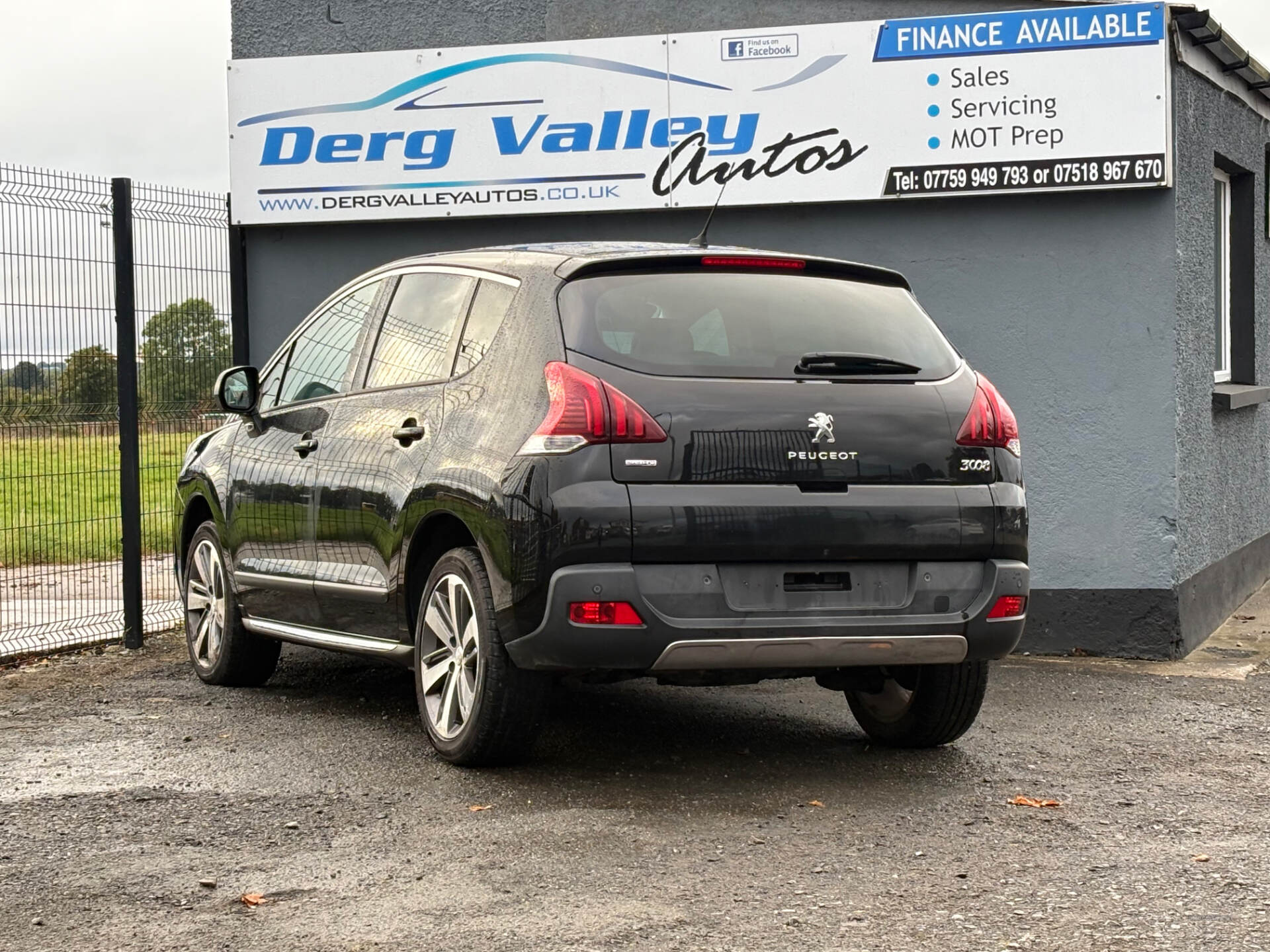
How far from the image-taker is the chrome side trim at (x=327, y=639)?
21.9 feet

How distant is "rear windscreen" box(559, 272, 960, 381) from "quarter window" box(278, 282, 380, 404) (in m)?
1.62

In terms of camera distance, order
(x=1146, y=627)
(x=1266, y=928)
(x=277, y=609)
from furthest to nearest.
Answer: (x=1146, y=627), (x=277, y=609), (x=1266, y=928)

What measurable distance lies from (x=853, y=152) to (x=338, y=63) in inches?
123

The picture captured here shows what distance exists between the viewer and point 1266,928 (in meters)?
4.37

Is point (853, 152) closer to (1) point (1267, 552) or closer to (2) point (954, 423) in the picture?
(2) point (954, 423)

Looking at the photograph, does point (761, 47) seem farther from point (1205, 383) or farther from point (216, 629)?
point (216, 629)

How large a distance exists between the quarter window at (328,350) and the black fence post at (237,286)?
303 cm

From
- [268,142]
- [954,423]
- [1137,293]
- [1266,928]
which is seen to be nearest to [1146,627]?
[1137,293]

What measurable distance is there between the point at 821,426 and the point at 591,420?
765mm

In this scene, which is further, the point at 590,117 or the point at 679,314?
the point at 590,117

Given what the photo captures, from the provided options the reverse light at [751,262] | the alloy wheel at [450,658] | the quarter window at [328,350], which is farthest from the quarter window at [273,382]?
the reverse light at [751,262]

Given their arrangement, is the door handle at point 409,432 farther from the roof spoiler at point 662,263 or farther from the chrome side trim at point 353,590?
the roof spoiler at point 662,263

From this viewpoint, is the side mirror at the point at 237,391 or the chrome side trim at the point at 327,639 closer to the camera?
the chrome side trim at the point at 327,639

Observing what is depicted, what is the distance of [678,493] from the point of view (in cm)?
561
